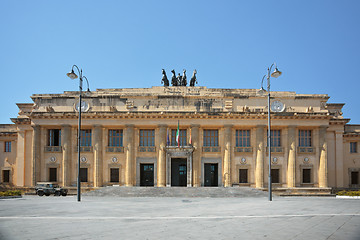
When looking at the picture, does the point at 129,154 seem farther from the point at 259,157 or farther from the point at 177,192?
the point at 259,157

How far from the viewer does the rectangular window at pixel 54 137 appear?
43500mm

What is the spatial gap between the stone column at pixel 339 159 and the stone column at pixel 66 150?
114ft

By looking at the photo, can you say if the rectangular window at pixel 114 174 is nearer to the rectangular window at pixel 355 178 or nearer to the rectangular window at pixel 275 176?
the rectangular window at pixel 275 176

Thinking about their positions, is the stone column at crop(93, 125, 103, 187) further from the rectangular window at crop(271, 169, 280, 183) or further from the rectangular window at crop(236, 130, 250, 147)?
the rectangular window at crop(271, 169, 280, 183)

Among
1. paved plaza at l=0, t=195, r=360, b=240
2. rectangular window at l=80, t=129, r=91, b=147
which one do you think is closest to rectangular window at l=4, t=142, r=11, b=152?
rectangular window at l=80, t=129, r=91, b=147

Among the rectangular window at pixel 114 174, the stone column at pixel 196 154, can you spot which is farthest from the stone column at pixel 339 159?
the rectangular window at pixel 114 174

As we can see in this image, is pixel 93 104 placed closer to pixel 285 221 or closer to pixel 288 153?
pixel 288 153

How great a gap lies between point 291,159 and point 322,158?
13.1 feet

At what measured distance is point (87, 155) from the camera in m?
42.8

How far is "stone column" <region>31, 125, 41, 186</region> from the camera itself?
4219cm

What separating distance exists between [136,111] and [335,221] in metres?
30.9

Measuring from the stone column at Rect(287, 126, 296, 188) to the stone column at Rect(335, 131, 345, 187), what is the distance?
7059mm

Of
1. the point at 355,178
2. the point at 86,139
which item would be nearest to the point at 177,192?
the point at 86,139

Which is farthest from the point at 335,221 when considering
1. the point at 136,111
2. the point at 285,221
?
the point at 136,111
